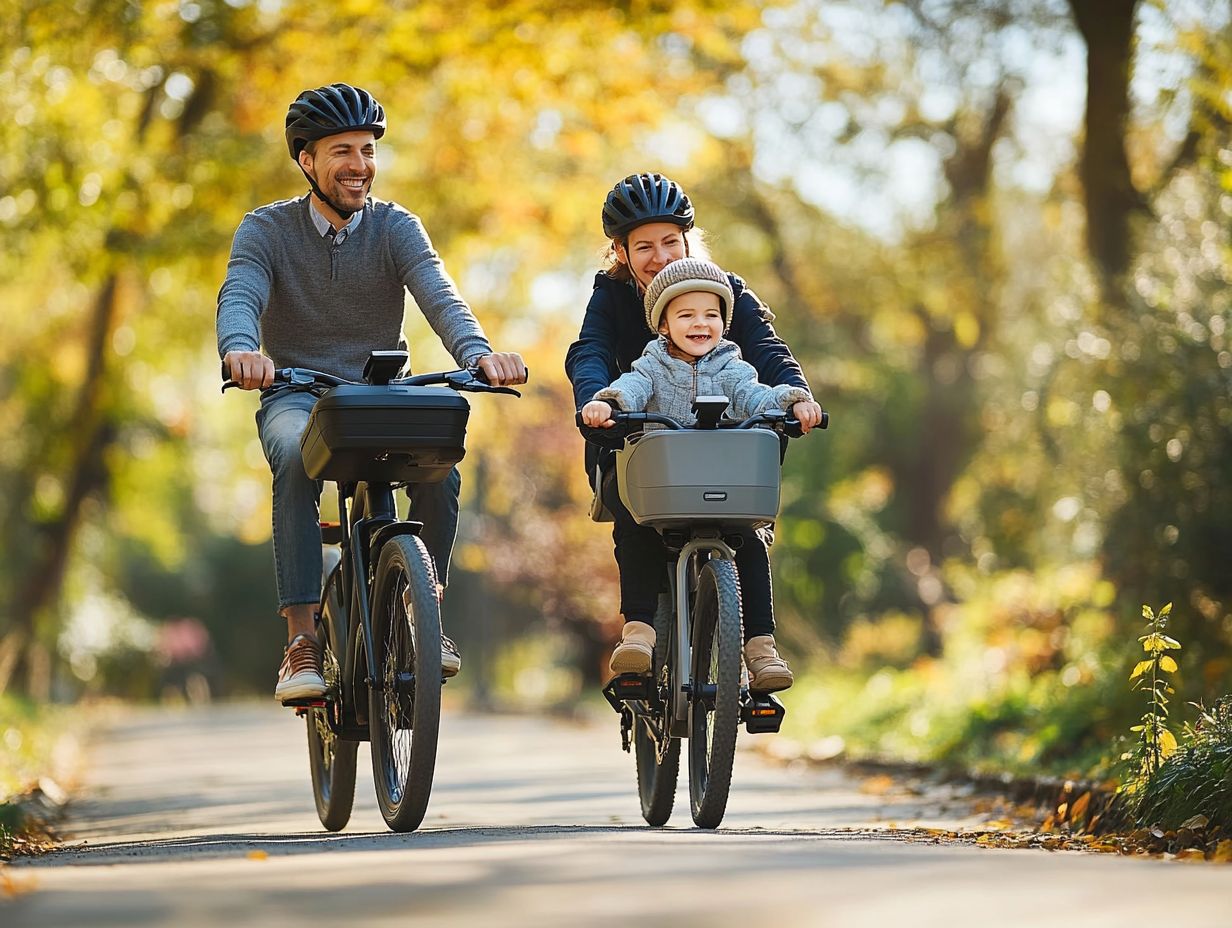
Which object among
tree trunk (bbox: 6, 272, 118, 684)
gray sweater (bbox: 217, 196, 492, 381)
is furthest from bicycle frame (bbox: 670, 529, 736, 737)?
tree trunk (bbox: 6, 272, 118, 684)

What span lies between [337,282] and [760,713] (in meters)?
2.10

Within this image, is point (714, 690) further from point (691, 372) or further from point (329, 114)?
point (329, 114)

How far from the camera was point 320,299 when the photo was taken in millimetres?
6730

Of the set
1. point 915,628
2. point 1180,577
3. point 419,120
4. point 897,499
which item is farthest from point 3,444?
point 1180,577

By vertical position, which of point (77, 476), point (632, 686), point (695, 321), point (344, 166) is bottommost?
point (632, 686)

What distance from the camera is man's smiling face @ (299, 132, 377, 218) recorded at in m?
6.59

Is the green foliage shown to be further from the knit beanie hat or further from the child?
the knit beanie hat

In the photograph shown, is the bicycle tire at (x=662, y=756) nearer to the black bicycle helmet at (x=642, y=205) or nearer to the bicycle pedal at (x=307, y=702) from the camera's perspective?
the bicycle pedal at (x=307, y=702)

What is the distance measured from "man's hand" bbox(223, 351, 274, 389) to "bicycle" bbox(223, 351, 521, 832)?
51mm

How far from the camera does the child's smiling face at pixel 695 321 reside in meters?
6.41

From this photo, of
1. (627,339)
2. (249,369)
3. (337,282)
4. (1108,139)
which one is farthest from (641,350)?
(1108,139)

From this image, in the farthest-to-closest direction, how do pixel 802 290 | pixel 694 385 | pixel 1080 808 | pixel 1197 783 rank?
pixel 802 290 → pixel 1080 808 → pixel 694 385 → pixel 1197 783

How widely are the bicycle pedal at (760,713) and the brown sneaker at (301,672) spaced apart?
142 cm

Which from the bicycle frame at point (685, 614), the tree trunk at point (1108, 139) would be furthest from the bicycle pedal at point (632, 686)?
the tree trunk at point (1108, 139)
